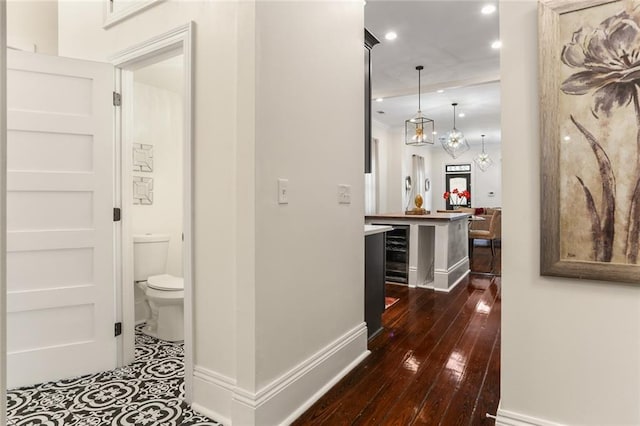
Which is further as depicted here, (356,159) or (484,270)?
(484,270)

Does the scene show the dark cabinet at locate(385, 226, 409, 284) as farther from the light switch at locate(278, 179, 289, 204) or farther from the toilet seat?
the light switch at locate(278, 179, 289, 204)

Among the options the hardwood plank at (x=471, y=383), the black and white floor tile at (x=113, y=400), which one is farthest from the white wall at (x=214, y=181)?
the hardwood plank at (x=471, y=383)

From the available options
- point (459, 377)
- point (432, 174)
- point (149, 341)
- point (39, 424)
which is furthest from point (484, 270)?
point (432, 174)

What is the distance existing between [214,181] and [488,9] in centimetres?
349

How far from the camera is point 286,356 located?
1799mm

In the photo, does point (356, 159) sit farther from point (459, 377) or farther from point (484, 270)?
point (484, 270)

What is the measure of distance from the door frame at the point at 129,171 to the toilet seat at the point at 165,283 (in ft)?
1.20

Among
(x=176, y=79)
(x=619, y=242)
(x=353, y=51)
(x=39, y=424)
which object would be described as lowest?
(x=39, y=424)

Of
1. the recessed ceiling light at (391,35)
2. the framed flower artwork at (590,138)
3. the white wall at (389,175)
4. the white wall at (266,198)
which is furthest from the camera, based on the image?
the white wall at (389,175)

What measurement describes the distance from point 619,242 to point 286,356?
1.49m

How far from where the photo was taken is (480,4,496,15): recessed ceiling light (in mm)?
3600

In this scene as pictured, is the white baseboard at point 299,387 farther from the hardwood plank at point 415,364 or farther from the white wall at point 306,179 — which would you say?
the hardwood plank at point 415,364

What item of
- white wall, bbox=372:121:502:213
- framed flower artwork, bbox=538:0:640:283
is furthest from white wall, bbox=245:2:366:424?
white wall, bbox=372:121:502:213

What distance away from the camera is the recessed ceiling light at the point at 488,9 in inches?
142
